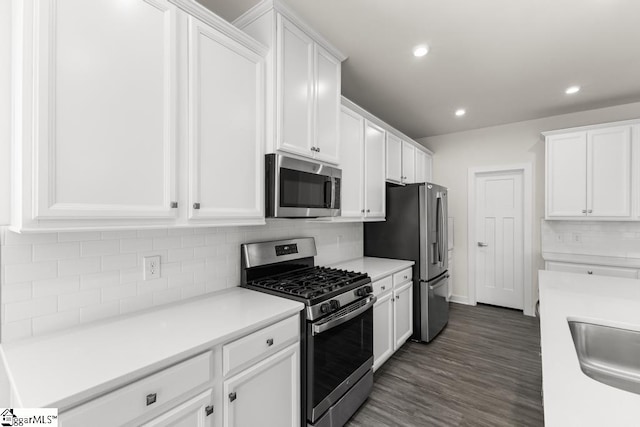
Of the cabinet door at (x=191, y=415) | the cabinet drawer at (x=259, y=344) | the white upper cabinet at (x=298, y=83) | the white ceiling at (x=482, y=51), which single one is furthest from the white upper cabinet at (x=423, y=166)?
the cabinet door at (x=191, y=415)

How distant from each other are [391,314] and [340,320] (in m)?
1.15

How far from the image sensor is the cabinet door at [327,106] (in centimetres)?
221

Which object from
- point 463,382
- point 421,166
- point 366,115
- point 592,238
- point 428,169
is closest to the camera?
point 463,382

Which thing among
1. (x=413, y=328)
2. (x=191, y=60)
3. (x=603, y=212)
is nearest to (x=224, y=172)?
(x=191, y=60)

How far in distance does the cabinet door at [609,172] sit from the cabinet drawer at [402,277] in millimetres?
2353

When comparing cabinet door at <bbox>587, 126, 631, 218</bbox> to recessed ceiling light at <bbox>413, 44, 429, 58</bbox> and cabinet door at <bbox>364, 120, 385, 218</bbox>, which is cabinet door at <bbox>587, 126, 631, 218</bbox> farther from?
recessed ceiling light at <bbox>413, 44, 429, 58</bbox>

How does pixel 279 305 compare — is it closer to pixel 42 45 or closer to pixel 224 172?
pixel 224 172

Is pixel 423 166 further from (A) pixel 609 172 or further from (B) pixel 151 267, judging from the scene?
(B) pixel 151 267

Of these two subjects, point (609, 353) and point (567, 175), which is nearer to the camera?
point (609, 353)

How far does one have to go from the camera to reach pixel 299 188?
2.04m

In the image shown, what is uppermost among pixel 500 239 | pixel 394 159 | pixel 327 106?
pixel 327 106

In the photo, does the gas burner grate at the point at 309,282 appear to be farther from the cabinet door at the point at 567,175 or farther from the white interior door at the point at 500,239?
the white interior door at the point at 500,239

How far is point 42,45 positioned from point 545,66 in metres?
3.47

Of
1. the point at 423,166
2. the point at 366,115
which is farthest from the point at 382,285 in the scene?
the point at 423,166
